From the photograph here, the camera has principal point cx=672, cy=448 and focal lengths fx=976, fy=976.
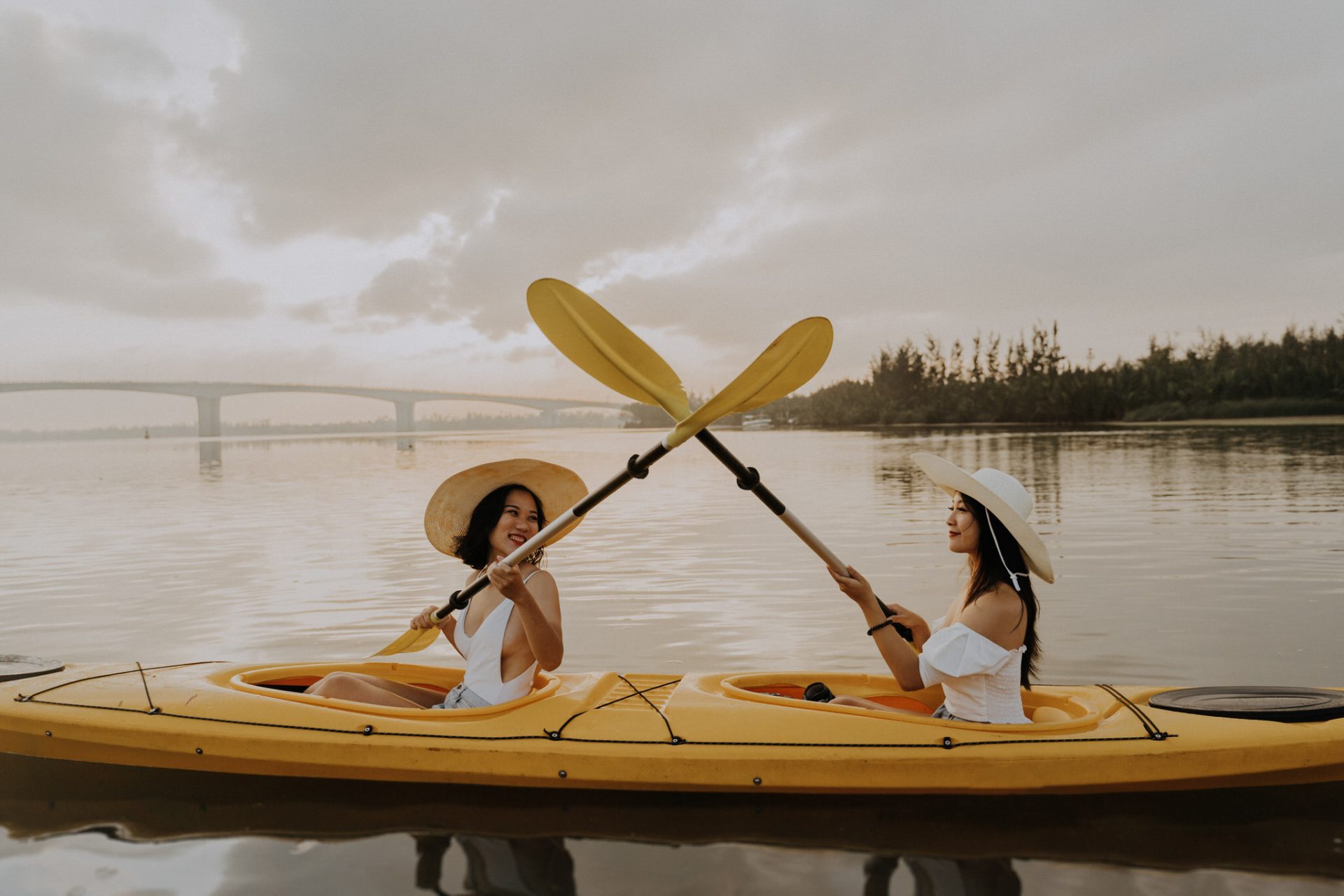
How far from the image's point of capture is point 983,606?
301 cm

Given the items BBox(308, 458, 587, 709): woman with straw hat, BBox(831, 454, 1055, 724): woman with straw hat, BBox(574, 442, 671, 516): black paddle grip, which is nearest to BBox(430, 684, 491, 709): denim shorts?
BBox(308, 458, 587, 709): woman with straw hat

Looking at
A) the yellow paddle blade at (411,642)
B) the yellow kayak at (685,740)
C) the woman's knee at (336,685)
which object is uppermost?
the yellow paddle blade at (411,642)

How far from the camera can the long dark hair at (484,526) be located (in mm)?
3639

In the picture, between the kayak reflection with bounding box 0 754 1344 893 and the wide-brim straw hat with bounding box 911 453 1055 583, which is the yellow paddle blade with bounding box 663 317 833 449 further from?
the kayak reflection with bounding box 0 754 1344 893

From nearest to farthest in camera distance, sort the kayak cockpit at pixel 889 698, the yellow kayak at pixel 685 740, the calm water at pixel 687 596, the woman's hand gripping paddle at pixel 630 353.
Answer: the calm water at pixel 687 596 → the yellow kayak at pixel 685 740 → the kayak cockpit at pixel 889 698 → the woman's hand gripping paddle at pixel 630 353

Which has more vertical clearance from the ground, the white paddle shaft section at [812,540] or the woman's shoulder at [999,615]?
the white paddle shaft section at [812,540]

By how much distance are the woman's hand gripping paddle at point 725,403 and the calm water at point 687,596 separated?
998mm

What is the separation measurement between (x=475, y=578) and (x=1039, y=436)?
2877 centimetres

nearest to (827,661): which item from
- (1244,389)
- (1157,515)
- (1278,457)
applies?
(1157,515)

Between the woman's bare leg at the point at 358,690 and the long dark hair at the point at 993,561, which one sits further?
the woman's bare leg at the point at 358,690

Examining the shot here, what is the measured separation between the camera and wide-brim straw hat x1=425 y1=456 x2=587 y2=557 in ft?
12.0

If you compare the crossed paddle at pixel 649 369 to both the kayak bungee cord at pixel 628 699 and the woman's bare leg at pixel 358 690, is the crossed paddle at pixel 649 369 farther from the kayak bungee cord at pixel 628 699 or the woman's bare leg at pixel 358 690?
the kayak bungee cord at pixel 628 699

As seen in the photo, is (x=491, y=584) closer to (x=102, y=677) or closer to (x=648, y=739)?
(x=648, y=739)

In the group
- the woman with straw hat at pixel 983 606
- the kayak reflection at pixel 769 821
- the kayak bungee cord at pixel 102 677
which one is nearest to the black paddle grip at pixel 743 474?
the woman with straw hat at pixel 983 606
